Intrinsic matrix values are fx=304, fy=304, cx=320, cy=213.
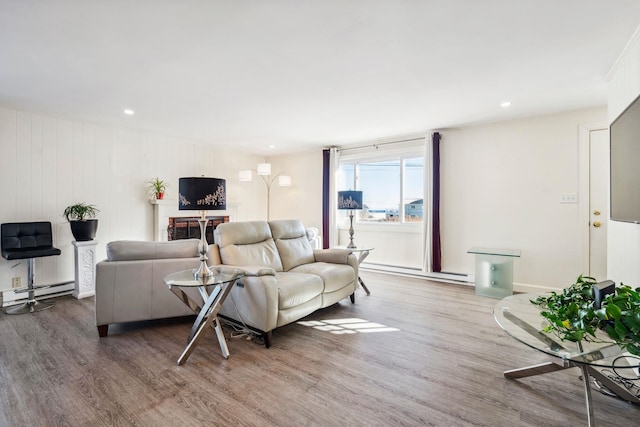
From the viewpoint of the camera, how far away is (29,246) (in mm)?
3641

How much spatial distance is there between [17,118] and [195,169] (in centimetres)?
239

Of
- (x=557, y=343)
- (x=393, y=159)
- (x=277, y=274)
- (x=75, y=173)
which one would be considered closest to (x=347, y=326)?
(x=277, y=274)

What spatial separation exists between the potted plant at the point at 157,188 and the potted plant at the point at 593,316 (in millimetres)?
5139

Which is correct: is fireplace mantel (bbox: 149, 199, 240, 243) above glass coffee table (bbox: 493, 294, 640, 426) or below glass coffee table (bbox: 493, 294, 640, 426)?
above

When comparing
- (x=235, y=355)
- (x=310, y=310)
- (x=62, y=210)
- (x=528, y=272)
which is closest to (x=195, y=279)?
(x=235, y=355)

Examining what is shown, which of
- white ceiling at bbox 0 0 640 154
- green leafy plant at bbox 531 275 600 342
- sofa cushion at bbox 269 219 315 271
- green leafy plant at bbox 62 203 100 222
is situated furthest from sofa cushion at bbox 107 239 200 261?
green leafy plant at bbox 531 275 600 342

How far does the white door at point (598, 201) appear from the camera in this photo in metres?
3.59

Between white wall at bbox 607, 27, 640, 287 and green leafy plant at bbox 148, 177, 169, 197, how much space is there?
18.5 feet

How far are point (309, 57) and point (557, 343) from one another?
2.50 meters

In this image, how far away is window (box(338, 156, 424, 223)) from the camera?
17.0 feet

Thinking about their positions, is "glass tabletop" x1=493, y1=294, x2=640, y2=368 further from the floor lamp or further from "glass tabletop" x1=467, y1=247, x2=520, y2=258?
the floor lamp

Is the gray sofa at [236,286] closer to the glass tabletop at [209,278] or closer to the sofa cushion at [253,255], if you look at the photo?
the sofa cushion at [253,255]

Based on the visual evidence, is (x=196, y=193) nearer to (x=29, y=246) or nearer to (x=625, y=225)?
(x=29, y=246)

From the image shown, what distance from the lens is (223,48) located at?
7.63ft
